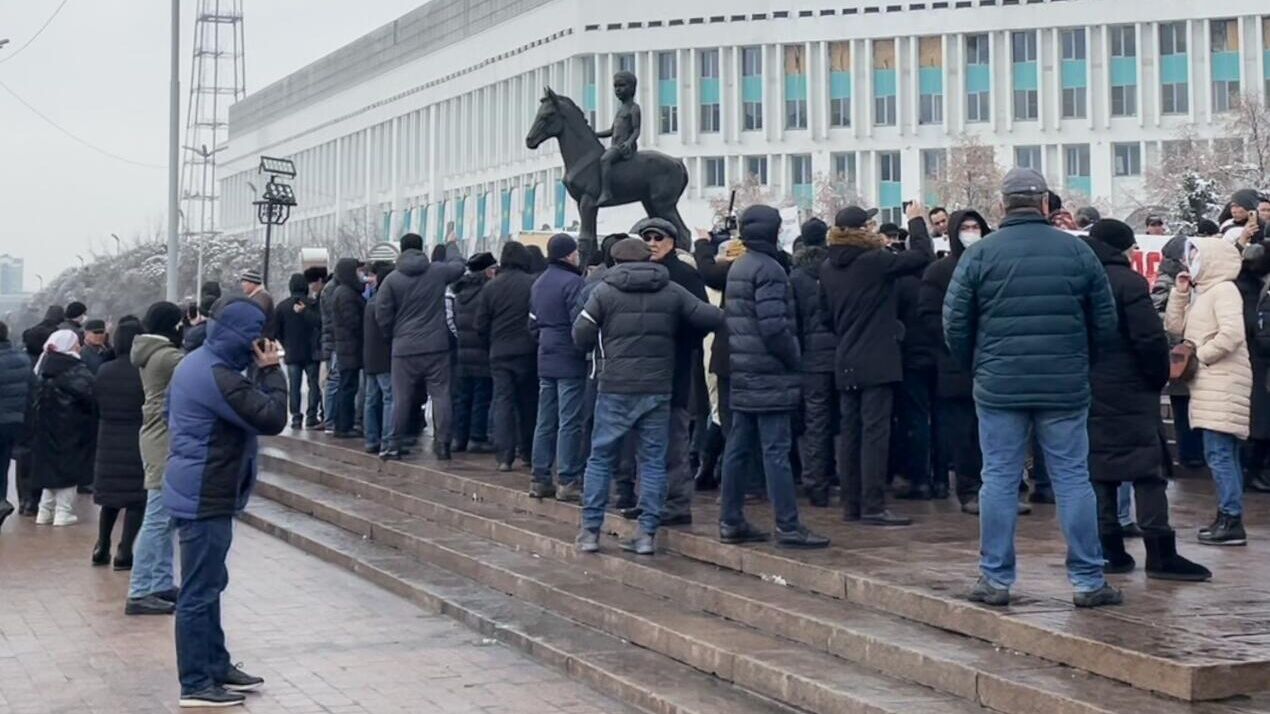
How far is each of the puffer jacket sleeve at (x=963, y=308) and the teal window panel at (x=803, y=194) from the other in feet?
238

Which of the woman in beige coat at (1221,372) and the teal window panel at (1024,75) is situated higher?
the teal window panel at (1024,75)

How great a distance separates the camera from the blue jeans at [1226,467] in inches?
375

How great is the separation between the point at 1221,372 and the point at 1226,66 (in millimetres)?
67817

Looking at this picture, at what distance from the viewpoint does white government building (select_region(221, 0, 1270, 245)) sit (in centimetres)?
7438

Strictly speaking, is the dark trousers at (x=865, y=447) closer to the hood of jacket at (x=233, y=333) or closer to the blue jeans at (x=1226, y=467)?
the blue jeans at (x=1226, y=467)

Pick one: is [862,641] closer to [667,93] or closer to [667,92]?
[667,93]

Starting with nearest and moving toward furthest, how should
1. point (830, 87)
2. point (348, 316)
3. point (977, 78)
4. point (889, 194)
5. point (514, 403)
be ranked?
point (514, 403) < point (348, 316) < point (977, 78) < point (889, 194) < point (830, 87)

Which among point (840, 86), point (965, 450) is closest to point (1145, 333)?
point (965, 450)

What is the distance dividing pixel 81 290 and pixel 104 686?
239 ft

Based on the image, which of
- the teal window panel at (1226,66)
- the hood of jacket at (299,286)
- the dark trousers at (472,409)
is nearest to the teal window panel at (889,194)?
the teal window panel at (1226,66)

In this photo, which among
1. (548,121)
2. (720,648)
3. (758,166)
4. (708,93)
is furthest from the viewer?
(708,93)

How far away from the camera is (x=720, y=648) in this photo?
27.7ft

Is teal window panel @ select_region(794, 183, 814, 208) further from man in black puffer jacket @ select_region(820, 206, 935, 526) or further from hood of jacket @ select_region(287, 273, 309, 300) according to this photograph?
man in black puffer jacket @ select_region(820, 206, 935, 526)

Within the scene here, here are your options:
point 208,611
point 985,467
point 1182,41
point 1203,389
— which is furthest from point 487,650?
point 1182,41
